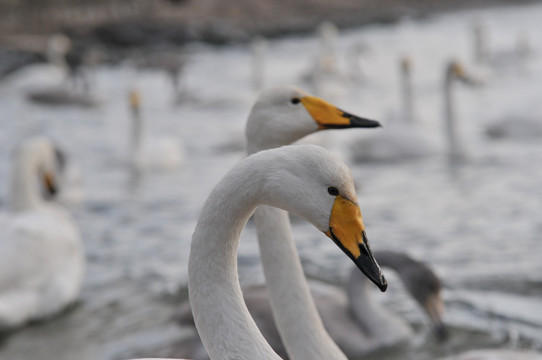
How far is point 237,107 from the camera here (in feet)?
47.5

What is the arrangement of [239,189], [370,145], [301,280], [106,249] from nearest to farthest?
[239,189] < [301,280] < [106,249] < [370,145]

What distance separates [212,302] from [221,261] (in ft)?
0.35

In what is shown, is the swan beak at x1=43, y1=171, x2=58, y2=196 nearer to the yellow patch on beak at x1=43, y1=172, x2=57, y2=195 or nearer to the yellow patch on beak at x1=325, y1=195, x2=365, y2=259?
the yellow patch on beak at x1=43, y1=172, x2=57, y2=195

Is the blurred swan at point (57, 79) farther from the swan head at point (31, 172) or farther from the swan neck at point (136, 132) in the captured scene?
the swan head at point (31, 172)

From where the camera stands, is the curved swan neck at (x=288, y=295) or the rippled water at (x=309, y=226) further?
the rippled water at (x=309, y=226)

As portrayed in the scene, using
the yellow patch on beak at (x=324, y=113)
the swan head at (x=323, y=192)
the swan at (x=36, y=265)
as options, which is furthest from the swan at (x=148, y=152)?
the swan head at (x=323, y=192)

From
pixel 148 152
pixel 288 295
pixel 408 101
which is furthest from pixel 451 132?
pixel 288 295

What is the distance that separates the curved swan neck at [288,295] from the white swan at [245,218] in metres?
0.92

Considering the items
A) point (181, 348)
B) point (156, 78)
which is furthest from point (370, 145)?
point (156, 78)

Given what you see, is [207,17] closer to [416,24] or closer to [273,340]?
[416,24]

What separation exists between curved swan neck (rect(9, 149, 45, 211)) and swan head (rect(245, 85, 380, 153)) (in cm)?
327

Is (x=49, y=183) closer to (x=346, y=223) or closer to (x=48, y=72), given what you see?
(x=346, y=223)

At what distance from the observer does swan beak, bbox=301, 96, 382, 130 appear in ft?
10.3

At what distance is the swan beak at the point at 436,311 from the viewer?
15.7 ft
